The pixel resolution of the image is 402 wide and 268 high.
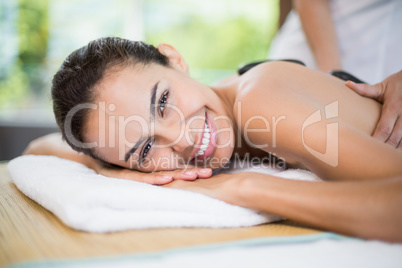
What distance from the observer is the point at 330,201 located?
725 millimetres

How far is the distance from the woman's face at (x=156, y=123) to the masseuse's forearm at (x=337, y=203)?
1.12 ft

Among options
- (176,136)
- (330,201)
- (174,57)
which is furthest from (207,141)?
(330,201)

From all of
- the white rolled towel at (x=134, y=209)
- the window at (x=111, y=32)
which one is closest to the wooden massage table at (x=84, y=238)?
the white rolled towel at (x=134, y=209)

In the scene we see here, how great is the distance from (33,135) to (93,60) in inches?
88.3

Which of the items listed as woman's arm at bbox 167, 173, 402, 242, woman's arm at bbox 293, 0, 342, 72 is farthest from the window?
woman's arm at bbox 167, 173, 402, 242

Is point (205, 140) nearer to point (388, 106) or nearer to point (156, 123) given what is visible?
point (156, 123)

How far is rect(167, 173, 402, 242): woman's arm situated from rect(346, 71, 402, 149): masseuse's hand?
1.46 ft

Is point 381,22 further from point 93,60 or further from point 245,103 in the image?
point 93,60

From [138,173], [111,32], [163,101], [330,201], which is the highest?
[111,32]

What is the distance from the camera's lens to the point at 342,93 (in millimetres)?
1163

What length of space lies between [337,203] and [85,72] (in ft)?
2.58

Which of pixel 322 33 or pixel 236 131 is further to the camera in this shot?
pixel 322 33

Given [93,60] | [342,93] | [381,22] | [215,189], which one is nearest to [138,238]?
[215,189]

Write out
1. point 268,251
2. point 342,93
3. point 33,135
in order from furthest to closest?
1. point 33,135
2. point 342,93
3. point 268,251
